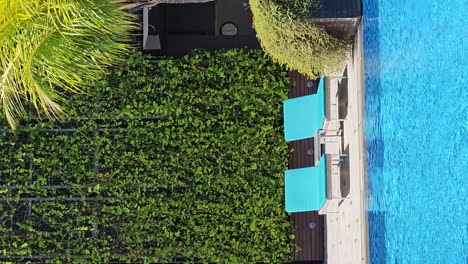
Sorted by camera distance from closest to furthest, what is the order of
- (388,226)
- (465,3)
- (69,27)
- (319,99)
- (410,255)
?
(465,3), (410,255), (388,226), (69,27), (319,99)

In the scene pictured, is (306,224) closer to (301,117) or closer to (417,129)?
(301,117)

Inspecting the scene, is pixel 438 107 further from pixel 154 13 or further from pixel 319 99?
pixel 154 13

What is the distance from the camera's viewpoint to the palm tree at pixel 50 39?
6250 mm

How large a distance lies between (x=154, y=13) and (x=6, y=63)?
2.34 meters

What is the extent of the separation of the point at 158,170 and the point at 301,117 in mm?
1771

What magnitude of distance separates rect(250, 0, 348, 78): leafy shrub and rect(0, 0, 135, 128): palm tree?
1389 millimetres

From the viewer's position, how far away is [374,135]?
5.93m

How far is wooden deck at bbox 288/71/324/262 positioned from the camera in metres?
8.28

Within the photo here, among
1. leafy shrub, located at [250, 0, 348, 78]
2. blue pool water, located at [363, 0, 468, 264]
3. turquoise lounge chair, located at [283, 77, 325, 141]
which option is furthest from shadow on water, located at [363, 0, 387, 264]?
turquoise lounge chair, located at [283, 77, 325, 141]

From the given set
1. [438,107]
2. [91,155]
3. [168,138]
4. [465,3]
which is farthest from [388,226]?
[91,155]

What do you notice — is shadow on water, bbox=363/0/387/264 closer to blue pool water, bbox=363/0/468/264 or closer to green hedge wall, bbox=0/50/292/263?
blue pool water, bbox=363/0/468/264

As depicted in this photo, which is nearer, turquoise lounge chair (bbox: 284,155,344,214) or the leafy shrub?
the leafy shrub

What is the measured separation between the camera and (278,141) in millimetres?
8328

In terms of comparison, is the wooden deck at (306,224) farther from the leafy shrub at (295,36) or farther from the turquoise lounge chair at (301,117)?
the leafy shrub at (295,36)
